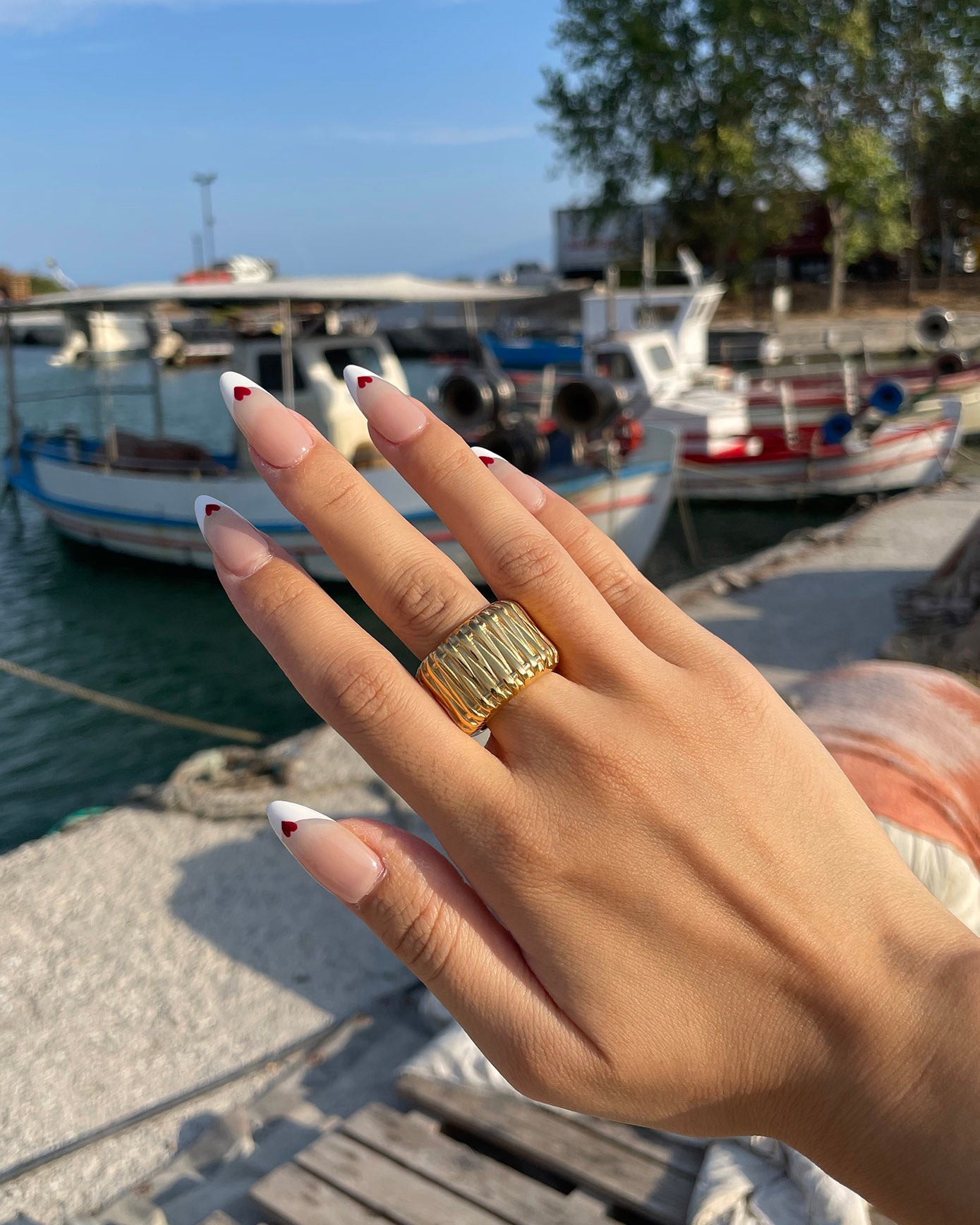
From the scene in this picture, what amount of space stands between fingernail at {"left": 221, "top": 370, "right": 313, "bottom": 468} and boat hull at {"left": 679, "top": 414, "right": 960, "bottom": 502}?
45.6 ft

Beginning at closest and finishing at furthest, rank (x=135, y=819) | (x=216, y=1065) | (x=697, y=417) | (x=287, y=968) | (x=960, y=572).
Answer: (x=216, y=1065), (x=287, y=968), (x=135, y=819), (x=960, y=572), (x=697, y=417)

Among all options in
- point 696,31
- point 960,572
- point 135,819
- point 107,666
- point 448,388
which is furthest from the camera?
point 696,31

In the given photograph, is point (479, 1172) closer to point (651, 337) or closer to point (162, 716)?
point (162, 716)

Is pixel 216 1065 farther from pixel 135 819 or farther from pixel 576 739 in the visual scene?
pixel 576 739

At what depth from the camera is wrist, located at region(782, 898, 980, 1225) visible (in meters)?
0.90

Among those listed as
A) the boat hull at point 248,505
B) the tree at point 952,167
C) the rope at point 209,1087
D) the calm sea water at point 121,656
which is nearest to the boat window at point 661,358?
the calm sea water at point 121,656

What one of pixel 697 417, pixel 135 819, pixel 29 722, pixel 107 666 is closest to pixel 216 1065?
pixel 135 819

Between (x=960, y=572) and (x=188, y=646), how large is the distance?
7.15 meters

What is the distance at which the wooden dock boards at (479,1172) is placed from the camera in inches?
95.4

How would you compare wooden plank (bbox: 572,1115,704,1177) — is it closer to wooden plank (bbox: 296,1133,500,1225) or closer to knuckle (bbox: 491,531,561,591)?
wooden plank (bbox: 296,1133,500,1225)

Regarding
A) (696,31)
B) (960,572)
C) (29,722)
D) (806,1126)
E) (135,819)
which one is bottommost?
(29,722)

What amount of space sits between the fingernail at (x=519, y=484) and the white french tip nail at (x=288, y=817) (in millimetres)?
→ 495

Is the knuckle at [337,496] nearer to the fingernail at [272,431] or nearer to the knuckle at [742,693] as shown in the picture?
the fingernail at [272,431]

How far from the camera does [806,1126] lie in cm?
99
